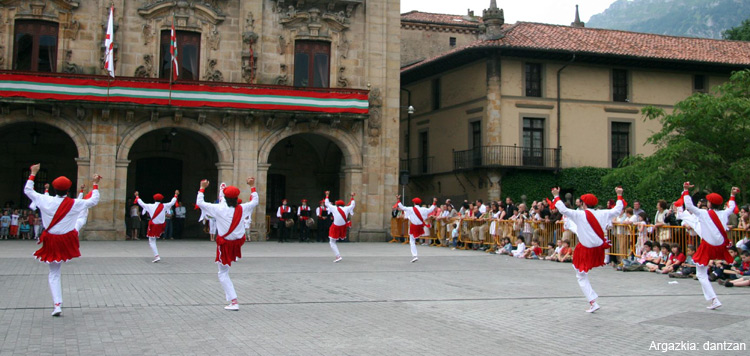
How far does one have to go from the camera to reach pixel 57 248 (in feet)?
35.8

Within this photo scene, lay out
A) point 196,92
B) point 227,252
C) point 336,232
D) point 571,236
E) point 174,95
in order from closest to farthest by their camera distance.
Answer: point 227,252 → point 336,232 → point 571,236 → point 174,95 → point 196,92

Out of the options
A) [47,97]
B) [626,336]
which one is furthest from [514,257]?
[47,97]

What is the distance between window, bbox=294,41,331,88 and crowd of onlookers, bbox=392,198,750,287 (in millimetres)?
6605

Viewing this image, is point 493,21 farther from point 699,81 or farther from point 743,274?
point 743,274

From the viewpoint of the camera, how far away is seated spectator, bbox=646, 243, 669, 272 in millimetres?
18266

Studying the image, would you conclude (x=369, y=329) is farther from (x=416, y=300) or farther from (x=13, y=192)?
(x=13, y=192)

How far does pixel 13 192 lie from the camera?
3231 cm

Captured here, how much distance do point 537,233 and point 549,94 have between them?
51.3ft

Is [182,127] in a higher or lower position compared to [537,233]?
higher

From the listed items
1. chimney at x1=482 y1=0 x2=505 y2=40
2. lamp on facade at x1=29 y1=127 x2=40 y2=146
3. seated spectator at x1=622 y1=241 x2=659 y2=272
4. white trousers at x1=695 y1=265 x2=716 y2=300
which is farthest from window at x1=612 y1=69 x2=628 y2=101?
white trousers at x1=695 y1=265 x2=716 y2=300

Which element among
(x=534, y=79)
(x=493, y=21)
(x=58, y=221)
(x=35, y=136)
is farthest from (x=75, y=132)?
(x=534, y=79)

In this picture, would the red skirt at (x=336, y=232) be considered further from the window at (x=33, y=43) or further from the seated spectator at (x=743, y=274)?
the window at (x=33, y=43)

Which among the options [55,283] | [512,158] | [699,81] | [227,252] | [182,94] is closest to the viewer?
[55,283]

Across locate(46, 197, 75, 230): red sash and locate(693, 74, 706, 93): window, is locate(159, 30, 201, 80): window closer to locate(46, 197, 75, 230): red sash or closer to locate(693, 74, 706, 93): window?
locate(46, 197, 75, 230): red sash
